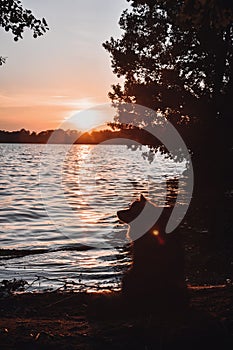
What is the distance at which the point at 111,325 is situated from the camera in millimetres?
5578

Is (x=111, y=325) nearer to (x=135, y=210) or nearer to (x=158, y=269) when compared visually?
(x=158, y=269)

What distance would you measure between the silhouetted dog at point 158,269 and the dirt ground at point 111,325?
0.75 feet

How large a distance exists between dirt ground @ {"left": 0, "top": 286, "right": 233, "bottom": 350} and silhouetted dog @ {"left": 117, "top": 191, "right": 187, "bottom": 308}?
23cm

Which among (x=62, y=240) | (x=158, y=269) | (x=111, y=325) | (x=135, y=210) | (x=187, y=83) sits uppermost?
(x=187, y=83)

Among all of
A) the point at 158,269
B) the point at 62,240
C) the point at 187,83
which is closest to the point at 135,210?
the point at 158,269

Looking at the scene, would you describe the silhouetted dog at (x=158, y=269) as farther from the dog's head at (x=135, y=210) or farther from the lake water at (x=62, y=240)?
the lake water at (x=62, y=240)

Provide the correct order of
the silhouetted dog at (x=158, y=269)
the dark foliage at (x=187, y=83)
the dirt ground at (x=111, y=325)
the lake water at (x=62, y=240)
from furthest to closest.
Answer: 1. the dark foliage at (x=187, y=83)
2. the lake water at (x=62, y=240)
3. the silhouetted dog at (x=158, y=269)
4. the dirt ground at (x=111, y=325)

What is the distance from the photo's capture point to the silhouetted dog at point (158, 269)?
6.36 meters

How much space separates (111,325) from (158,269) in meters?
1.20

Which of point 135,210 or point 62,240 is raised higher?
point 135,210

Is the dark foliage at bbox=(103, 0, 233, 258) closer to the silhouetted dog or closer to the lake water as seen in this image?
the lake water

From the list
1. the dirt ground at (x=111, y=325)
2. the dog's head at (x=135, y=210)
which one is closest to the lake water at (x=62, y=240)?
the dirt ground at (x=111, y=325)

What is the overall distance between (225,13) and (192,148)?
91.3 feet

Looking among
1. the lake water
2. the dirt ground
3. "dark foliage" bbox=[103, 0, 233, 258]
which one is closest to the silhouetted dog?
the dirt ground
